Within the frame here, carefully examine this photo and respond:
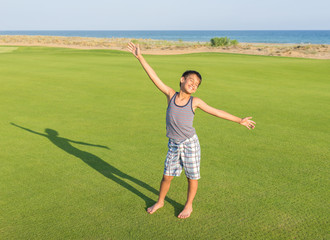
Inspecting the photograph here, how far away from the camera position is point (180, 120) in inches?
147

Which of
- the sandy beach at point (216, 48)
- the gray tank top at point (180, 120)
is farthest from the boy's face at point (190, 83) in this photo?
the sandy beach at point (216, 48)

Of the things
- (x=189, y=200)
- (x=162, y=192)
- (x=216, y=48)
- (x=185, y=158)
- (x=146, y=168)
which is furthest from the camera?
(x=216, y=48)

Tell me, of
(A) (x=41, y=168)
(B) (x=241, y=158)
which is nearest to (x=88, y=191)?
(A) (x=41, y=168)

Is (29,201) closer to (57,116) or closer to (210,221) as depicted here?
(210,221)

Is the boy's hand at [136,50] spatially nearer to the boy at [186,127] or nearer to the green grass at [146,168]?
the boy at [186,127]

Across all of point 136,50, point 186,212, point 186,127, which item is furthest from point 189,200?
point 136,50

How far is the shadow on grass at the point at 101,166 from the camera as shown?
170 inches

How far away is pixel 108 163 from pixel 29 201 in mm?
1517

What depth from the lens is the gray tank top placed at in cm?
372

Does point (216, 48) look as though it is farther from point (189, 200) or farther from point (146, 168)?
point (189, 200)

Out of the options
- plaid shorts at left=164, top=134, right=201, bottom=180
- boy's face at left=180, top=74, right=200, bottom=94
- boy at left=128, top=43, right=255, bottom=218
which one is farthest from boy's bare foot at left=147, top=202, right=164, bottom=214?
boy's face at left=180, top=74, right=200, bottom=94

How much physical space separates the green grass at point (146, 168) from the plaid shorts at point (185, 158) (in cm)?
51

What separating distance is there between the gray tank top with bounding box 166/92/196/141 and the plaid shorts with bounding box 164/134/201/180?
0.25 feet

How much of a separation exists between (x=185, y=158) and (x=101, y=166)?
6.42ft
